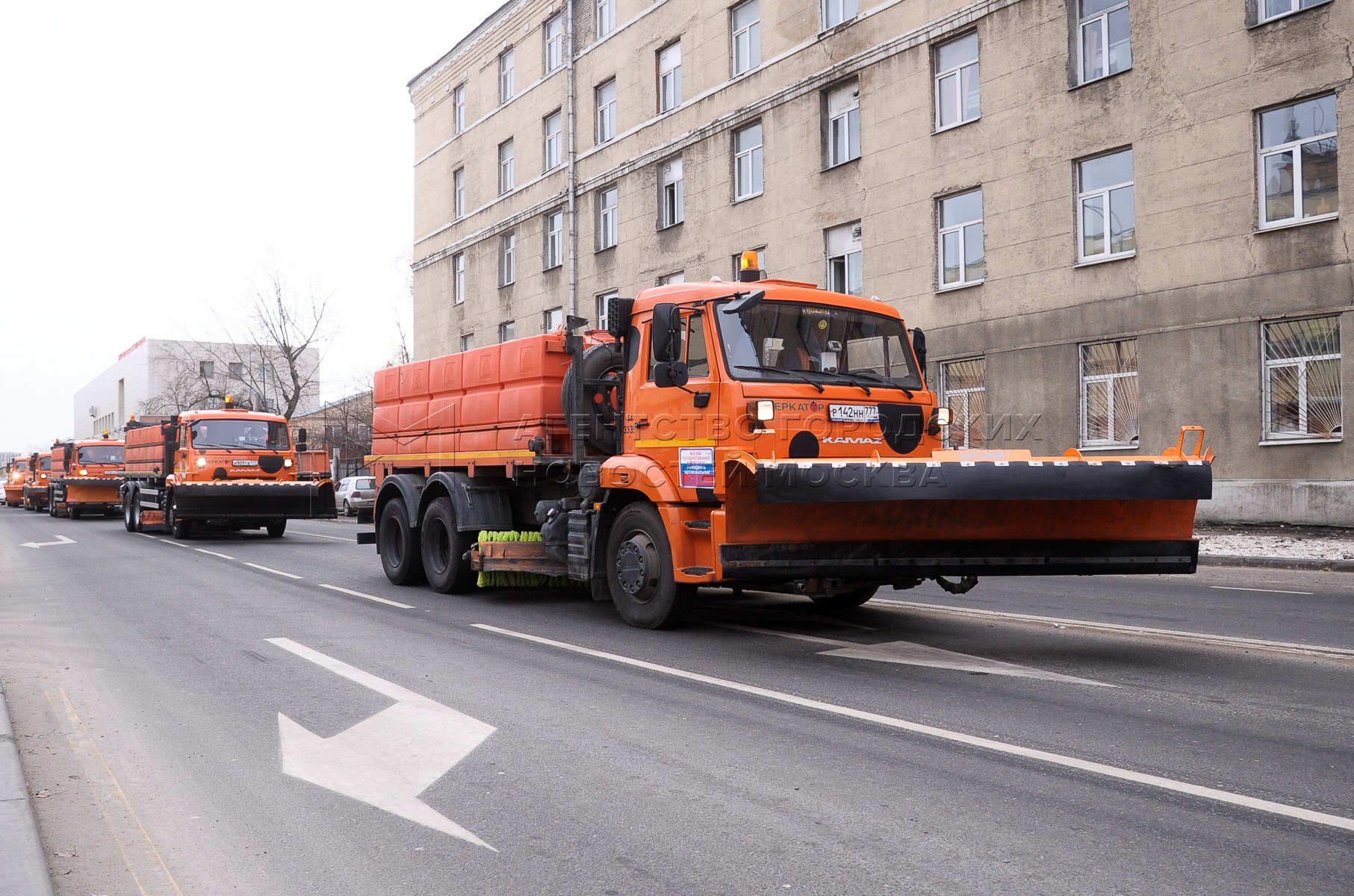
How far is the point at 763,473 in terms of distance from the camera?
291 inches

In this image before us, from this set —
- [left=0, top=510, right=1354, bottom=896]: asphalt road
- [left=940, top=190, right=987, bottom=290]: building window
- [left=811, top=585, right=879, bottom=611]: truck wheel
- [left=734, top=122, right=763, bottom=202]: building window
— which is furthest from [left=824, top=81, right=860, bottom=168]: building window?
[left=0, top=510, right=1354, bottom=896]: asphalt road

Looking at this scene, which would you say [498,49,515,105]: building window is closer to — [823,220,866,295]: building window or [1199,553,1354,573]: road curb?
[823,220,866,295]: building window

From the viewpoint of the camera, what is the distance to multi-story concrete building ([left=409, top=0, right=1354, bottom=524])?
1731 centimetres

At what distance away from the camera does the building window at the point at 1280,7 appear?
17.2 metres

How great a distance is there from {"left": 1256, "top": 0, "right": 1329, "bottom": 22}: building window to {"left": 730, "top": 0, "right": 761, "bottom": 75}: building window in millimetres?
11937

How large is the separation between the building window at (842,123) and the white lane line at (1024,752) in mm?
19434

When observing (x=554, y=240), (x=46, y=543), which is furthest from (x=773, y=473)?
(x=554, y=240)

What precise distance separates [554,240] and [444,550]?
25.0 m

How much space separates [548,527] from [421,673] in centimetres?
317

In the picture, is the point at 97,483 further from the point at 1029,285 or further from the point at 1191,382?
the point at 1191,382

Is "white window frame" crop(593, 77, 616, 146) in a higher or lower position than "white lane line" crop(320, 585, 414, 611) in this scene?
higher

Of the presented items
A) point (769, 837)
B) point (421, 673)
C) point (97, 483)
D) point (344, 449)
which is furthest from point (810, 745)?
point (344, 449)

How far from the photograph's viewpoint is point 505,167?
38406 mm

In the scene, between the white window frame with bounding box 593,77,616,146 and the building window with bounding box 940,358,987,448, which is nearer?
the building window with bounding box 940,358,987,448
